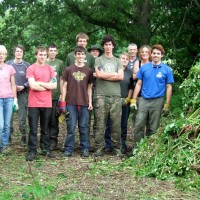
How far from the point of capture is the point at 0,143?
8445 millimetres

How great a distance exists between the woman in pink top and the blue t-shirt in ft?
7.82

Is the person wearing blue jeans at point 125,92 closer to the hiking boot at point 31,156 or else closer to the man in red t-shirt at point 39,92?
the man in red t-shirt at point 39,92

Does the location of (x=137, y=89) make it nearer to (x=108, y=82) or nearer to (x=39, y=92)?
(x=108, y=82)

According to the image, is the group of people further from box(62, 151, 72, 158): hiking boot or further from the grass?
the grass

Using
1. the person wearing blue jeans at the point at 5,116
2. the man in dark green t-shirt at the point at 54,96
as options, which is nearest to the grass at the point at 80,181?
the person wearing blue jeans at the point at 5,116

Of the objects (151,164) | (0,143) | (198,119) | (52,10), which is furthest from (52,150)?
(52,10)

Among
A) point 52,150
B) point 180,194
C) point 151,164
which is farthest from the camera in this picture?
point 52,150

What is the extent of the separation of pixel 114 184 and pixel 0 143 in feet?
9.88

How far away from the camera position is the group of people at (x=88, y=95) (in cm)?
805

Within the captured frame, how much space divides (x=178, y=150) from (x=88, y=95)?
230 centimetres

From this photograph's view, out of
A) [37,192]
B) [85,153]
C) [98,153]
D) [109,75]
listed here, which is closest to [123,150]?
[98,153]

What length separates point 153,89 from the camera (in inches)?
317

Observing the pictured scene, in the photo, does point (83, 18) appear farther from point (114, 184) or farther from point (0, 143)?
point (114, 184)

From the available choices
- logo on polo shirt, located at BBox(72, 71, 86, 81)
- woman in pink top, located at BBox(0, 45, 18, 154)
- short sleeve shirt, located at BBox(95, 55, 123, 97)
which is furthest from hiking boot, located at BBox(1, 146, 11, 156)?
short sleeve shirt, located at BBox(95, 55, 123, 97)
